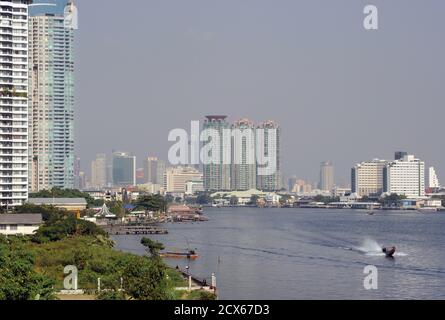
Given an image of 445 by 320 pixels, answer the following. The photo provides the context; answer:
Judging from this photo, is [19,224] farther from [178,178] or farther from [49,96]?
[178,178]

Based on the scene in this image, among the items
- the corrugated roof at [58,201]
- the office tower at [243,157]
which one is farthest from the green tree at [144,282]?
the office tower at [243,157]

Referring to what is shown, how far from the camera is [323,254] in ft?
71.0

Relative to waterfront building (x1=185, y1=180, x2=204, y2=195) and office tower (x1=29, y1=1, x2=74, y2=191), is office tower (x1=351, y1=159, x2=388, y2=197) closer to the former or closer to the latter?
waterfront building (x1=185, y1=180, x2=204, y2=195)

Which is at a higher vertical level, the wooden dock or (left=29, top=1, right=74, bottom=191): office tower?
(left=29, top=1, right=74, bottom=191): office tower

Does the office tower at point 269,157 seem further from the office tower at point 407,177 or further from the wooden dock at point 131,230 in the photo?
the wooden dock at point 131,230

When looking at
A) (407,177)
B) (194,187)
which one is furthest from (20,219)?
(194,187)

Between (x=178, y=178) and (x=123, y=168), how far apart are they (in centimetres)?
572

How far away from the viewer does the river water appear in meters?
14.4

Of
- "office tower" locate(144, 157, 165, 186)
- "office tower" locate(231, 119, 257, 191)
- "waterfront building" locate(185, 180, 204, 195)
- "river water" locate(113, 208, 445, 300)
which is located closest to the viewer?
"river water" locate(113, 208, 445, 300)

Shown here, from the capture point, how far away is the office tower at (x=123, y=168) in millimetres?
87188

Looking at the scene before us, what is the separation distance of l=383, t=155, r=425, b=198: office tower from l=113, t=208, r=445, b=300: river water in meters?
37.2

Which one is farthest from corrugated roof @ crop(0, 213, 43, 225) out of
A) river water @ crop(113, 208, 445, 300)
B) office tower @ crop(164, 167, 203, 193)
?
office tower @ crop(164, 167, 203, 193)

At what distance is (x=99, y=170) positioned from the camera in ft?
306
